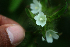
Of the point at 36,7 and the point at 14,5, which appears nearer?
the point at 36,7

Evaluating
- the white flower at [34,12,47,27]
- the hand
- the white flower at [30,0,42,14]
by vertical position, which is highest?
the white flower at [30,0,42,14]

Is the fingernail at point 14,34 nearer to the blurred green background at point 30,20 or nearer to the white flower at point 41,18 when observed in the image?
the blurred green background at point 30,20

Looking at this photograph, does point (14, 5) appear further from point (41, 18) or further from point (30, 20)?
point (41, 18)

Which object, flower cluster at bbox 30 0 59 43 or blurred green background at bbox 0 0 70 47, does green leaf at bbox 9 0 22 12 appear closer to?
blurred green background at bbox 0 0 70 47

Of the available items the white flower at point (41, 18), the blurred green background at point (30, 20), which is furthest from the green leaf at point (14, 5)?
the white flower at point (41, 18)

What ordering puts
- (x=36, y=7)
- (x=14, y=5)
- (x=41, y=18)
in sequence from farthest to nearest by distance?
1. (x=14, y=5)
2. (x=36, y=7)
3. (x=41, y=18)

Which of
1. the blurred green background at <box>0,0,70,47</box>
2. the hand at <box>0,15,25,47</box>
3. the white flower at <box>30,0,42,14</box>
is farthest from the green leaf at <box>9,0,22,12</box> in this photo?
the hand at <box>0,15,25,47</box>

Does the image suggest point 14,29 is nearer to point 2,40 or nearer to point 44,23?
point 2,40

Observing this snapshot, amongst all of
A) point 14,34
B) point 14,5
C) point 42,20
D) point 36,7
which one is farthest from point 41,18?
point 14,5

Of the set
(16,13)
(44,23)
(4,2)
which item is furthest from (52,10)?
(4,2)
